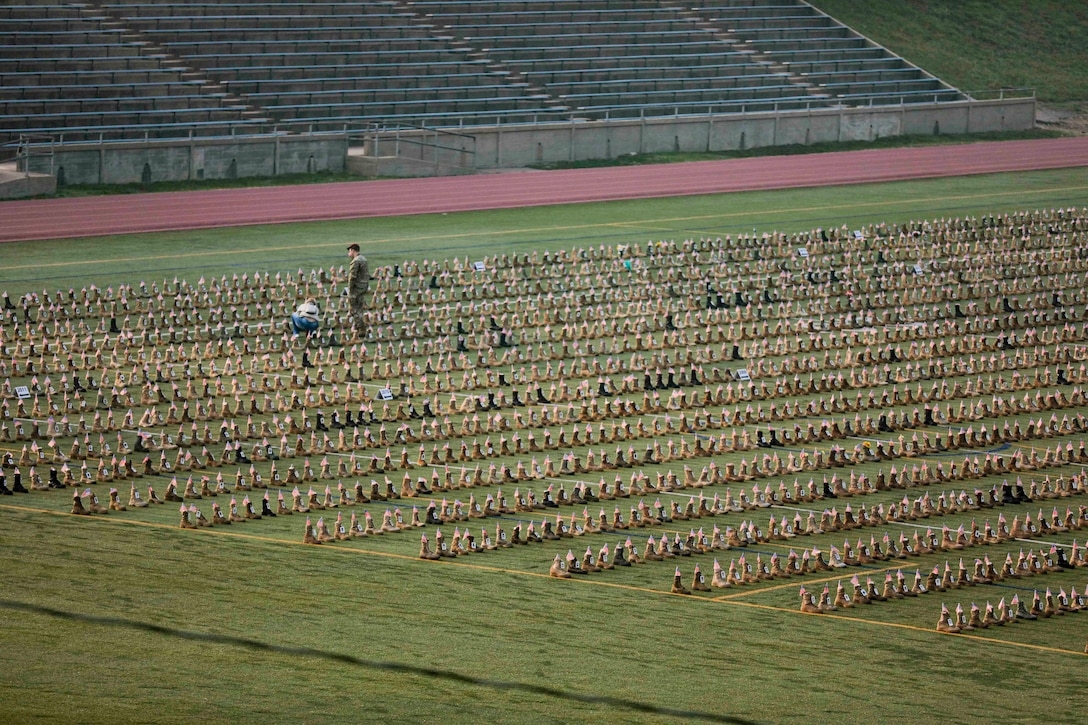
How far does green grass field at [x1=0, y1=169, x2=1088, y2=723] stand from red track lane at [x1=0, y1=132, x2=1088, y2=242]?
933 inches

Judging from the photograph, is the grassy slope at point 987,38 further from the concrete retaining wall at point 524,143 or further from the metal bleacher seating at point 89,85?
the metal bleacher seating at point 89,85

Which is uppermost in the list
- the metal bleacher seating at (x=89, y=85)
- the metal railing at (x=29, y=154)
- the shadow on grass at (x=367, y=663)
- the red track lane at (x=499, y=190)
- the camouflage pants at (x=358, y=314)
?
the metal bleacher seating at (x=89, y=85)

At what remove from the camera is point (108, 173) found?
50.3 m

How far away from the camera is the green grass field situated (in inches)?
585

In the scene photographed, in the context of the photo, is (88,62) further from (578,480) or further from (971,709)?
(971,709)

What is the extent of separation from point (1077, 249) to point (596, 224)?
37.6ft

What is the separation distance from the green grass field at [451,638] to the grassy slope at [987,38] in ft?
179

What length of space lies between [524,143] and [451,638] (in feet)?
141

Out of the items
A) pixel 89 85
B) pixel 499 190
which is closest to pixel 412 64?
pixel 499 190

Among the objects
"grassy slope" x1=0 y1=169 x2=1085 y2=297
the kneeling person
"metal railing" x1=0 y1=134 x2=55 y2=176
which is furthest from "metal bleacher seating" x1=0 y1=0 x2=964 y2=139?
the kneeling person

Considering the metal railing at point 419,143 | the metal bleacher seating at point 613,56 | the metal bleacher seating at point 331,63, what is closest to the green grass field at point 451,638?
the metal railing at point 419,143

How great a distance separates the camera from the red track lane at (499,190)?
46.0 meters

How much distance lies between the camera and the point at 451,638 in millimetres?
16875

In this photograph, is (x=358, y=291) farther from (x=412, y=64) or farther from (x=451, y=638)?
→ (x=412, y=64)
